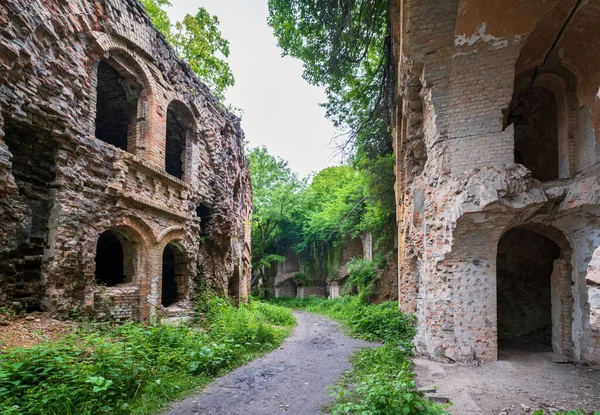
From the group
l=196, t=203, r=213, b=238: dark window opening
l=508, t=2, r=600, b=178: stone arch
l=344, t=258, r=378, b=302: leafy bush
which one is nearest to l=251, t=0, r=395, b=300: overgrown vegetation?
l=344, t=258, r=378, b=302: leafy bush

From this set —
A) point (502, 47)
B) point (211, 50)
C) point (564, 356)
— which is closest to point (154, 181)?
point (502, 47)

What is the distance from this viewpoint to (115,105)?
10977 mm

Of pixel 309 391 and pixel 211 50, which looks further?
pixel 211 50

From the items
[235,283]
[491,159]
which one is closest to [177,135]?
[235,283]

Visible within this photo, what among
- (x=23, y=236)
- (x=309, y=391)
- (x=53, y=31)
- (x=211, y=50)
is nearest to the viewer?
(x=309, y=391)

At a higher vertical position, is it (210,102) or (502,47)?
(210,102)

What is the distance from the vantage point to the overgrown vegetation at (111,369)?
4051 millimetres

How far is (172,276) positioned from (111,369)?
25.3 feet

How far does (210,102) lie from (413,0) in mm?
8173

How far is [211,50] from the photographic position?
2047 centimetres

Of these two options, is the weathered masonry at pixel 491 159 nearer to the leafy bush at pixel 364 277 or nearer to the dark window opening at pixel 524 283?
the dark window opening at pixel 524 283

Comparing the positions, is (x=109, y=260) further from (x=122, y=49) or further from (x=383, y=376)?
(x=383, y=376)

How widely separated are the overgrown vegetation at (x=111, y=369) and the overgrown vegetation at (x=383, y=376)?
2.59 metres

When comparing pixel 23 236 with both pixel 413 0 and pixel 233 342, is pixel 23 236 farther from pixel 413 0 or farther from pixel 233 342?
pixel 413 0
